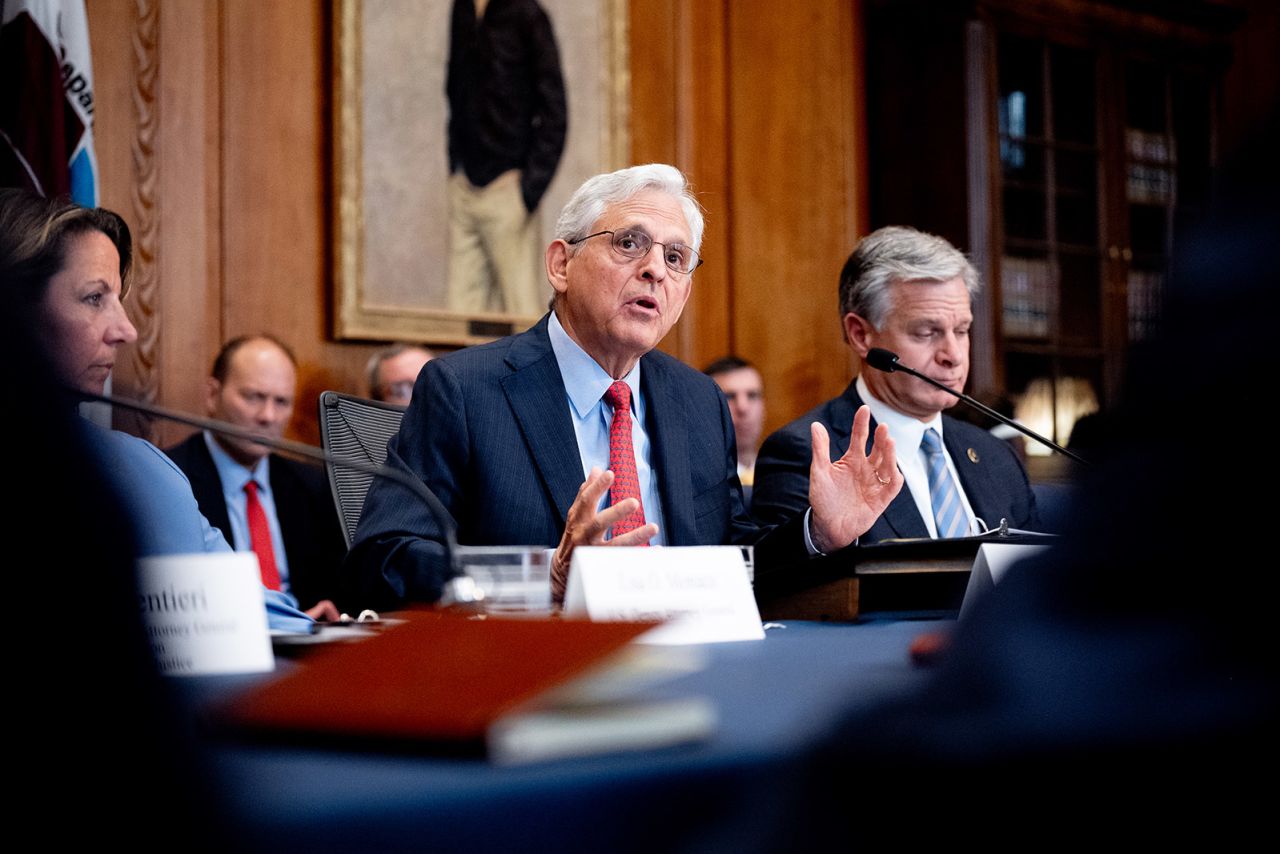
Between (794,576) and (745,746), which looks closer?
A: (745,746)

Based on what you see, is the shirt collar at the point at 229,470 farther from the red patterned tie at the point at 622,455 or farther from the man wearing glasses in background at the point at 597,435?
the red patterned tie at the point at 622,455

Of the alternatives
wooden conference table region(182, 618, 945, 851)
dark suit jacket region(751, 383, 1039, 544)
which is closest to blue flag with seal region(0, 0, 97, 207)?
dark suit jacket region(751, 383, 1039, 544)

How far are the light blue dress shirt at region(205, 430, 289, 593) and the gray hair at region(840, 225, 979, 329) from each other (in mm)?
1892

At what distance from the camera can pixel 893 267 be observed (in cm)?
298

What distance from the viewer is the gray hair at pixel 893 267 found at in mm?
2969

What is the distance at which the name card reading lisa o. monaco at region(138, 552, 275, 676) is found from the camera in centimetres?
113

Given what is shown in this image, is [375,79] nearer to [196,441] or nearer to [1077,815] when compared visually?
[196,441]

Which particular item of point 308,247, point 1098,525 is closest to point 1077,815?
point 1098,525

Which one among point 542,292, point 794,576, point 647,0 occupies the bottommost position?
point 794,576

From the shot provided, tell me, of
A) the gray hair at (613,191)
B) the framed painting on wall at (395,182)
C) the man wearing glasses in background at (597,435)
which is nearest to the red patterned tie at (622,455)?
the man wearing glasses in background at (597,435)

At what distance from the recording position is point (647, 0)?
546 cm

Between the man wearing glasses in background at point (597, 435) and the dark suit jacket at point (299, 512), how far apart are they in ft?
5.25

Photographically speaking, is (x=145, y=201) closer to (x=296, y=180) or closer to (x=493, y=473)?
(x=296, y=180)

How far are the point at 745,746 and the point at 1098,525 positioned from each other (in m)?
0.25
